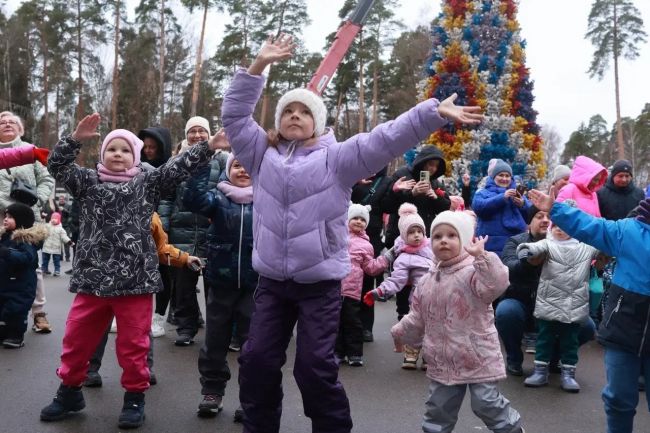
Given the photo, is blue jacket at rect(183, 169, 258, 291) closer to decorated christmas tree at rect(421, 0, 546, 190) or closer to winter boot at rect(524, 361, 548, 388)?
winter boot at rect(524, 361, 548, 388)

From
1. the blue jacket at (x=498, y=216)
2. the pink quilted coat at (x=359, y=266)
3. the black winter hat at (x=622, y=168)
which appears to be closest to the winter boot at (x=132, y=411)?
the pink quilted coat at (x=359, y=266)

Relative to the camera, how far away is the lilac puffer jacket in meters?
3.45

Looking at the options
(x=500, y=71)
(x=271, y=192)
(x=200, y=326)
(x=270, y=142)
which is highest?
(x=500, y=71)

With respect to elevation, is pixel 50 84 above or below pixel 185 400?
above

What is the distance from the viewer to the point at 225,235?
15.2 feet

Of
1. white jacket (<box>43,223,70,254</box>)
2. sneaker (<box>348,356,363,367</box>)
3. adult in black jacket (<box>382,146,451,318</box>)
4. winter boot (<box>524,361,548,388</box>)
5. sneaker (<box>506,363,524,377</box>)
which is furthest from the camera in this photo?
white jacket (<box>43,223,70,254</box>)

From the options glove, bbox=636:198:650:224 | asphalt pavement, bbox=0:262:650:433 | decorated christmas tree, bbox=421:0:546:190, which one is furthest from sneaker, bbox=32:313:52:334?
decorated christmas tree, bbox=421:0:546:190

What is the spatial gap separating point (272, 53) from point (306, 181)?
0.74 m

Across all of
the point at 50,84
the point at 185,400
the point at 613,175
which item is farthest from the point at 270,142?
the point at 50,84

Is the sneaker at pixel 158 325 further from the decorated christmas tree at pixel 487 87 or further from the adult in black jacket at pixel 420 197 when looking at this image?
the decorated christmas tree at pixel 487 87

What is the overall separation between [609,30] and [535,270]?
124 feet

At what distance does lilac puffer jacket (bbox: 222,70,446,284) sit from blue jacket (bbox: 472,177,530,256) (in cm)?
391

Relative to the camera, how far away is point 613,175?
7902mm

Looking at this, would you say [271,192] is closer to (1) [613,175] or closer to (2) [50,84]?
(1) [613,175]
